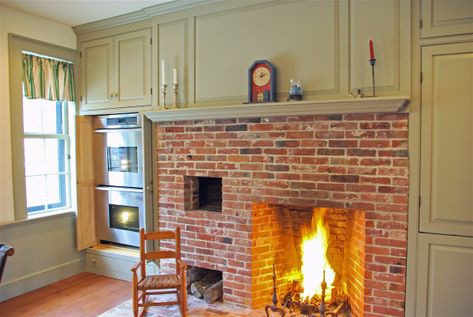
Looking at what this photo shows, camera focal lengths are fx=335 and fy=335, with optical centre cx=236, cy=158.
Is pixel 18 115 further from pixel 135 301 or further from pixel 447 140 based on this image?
pixel 447 140

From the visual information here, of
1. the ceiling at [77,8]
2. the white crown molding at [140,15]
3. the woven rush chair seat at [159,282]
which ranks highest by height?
the ceiling at [77,8]

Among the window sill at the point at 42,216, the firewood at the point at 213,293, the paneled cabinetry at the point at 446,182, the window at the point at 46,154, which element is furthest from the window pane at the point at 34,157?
the paneled cabinetry at the point at 446,182

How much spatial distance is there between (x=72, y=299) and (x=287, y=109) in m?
2.67

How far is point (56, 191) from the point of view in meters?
3.74

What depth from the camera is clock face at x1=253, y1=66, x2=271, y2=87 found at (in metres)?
2.69

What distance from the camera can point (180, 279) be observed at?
2.76m

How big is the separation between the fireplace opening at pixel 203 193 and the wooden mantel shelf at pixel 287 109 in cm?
63

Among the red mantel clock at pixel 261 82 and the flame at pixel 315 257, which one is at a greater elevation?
the red mantel clock at pixel 261 82

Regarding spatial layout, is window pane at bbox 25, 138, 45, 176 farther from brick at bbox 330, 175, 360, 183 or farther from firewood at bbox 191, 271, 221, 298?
brick at bbox 330, 175, 360, 183

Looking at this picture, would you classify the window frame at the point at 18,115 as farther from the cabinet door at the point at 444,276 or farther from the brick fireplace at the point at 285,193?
the cabinet door at the point at 444,276

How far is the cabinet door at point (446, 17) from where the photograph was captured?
2160mm

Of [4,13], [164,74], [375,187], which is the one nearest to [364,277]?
[375,187]

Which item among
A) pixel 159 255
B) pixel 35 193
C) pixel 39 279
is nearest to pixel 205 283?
pixel 159 255

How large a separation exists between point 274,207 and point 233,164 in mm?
546
